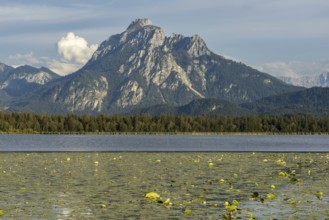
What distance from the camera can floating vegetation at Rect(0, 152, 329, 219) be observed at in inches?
1437

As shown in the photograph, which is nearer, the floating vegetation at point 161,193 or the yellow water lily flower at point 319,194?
the floating vegetation at point 161,193

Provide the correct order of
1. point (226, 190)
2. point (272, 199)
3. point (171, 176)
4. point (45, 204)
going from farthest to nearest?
point (171, 176) < point (226, 190) < point (272, 199) < point (45, 204)

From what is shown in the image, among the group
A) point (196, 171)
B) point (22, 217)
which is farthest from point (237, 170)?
point (22, 217)

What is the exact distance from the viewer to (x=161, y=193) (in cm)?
4544

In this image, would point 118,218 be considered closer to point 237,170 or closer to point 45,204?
point 45,204

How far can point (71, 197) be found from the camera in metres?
43.2

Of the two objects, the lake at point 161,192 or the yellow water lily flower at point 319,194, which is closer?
the lake at point 161,192

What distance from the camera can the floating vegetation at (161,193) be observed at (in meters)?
36.5

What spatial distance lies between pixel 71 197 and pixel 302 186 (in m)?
22.2

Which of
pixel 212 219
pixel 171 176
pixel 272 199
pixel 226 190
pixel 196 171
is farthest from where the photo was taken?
pixel 196 171

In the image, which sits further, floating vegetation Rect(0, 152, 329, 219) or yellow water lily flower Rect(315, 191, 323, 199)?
yellow water lily flower Rect(315, 191, 323, 199)

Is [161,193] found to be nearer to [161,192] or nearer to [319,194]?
[161,192]

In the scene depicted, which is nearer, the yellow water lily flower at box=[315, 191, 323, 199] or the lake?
the lake

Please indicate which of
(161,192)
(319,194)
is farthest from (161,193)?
→ (319,194)
